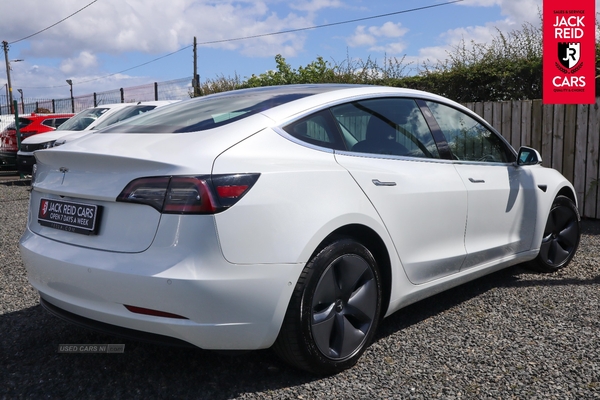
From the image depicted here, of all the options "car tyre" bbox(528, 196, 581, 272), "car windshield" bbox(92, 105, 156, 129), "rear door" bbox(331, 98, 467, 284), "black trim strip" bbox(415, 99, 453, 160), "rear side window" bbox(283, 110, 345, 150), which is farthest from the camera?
"car windshield" bbox(92, 105, 156, 129)

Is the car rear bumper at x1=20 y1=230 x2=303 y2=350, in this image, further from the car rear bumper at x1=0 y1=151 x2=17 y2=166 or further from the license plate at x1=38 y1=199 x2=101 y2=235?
the car rear bumper at x1=0 y1=151 x2=17 y2=166

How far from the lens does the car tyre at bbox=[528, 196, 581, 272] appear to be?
16.5ft

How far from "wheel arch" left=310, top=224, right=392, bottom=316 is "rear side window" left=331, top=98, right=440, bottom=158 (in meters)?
0.45

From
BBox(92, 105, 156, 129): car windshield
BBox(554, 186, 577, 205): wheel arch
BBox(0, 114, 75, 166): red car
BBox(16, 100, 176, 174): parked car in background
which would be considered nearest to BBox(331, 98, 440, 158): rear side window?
BBox(554, 186, 577, 205): wheel arch

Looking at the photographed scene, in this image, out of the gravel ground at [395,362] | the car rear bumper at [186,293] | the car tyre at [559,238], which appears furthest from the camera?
the car tyre at [559,238]

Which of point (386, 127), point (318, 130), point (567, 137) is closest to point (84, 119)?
point (567, 137)

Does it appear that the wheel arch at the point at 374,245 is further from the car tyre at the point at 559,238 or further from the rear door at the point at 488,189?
the car tyre at the point at 559,238

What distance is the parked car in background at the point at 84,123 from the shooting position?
39.8 feet

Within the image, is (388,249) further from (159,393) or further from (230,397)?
(159,393)

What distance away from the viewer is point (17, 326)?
393 centimetres

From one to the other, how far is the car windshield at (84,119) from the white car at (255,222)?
10.1 meters

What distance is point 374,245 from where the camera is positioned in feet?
10.8

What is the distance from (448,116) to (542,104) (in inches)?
166

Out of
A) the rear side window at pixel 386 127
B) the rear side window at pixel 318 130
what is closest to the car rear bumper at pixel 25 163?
the rear side window at pixel 386 127
